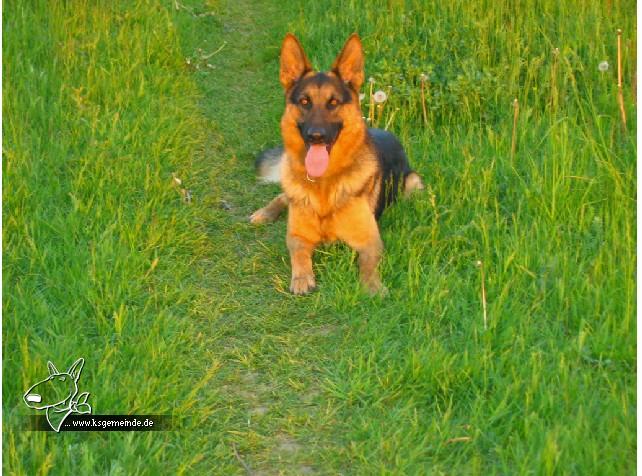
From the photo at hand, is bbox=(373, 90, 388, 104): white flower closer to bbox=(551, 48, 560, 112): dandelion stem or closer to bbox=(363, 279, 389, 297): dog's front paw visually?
bbox=(551, 48, 560, 112): dandelion stem

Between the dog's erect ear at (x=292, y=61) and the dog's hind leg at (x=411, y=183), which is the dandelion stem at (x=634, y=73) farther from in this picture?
the dog's erect ear at (x=292, y=61)

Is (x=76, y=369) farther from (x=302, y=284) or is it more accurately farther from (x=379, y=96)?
(x=379, y=96)

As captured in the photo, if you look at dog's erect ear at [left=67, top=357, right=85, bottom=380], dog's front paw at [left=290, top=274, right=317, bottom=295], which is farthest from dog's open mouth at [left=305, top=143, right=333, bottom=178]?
dog's erect ear at [left=67, top=357, right=85, bottom=380]

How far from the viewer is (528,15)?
6570 millimetres

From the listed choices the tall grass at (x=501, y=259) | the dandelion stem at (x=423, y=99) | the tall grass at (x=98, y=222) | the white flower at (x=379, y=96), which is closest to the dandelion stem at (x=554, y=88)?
the tall grass at (x=501, y=259)

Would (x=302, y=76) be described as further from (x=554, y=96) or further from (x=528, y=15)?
(x=528, y=15)

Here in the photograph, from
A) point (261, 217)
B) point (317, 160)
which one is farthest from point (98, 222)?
point (317, 160)

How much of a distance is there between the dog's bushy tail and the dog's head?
86cm

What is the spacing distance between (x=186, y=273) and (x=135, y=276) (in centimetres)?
34

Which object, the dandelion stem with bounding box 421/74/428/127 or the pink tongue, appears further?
the dandelion stem with bounding box 421/74/428/127

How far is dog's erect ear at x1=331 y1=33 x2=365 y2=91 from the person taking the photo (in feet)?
15.8

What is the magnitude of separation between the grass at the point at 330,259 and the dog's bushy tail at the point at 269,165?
11 cm

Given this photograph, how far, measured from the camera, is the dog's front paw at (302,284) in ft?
14.9

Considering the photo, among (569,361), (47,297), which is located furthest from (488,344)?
(47,297)
